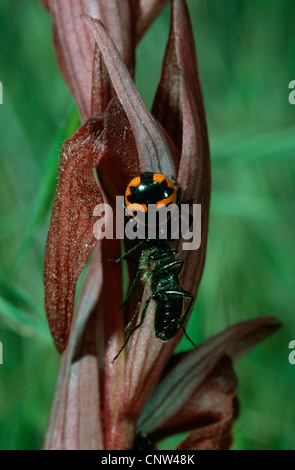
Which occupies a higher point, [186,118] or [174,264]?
[186,118]

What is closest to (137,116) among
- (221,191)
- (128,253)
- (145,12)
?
(128,253)

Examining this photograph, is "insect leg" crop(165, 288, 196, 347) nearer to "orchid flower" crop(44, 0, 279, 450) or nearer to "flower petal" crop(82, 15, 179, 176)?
"orchid flower" crop(44, 0, 279, 450)

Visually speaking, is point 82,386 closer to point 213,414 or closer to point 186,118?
point 213,414

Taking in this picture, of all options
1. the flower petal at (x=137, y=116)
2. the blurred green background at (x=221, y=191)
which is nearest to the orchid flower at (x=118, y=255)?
the flower petal at (x=137, y=116)

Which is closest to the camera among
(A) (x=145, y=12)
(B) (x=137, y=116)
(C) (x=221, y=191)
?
(B) (x=137, y=116)

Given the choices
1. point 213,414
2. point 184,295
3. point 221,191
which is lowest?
point 213,414

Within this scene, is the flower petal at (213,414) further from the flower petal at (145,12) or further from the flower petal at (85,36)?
the flower petal at (145,12)

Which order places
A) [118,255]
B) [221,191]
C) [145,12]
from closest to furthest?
[118,255], [145,12], [221,191]
